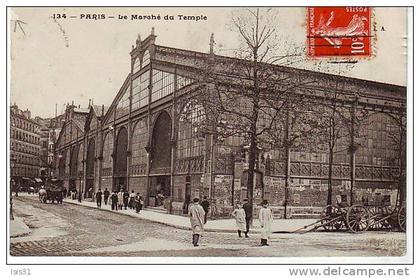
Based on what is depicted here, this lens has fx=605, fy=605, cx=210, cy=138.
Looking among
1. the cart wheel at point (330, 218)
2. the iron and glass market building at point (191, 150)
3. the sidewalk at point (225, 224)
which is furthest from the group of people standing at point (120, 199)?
the cart wheel at point (330, 218)

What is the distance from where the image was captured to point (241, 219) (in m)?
7.78

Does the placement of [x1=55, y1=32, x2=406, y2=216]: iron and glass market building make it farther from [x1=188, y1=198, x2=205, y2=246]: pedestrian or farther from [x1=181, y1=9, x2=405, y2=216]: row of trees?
[x1=188, y1=198, x2=205, y2=246]: pedestrian

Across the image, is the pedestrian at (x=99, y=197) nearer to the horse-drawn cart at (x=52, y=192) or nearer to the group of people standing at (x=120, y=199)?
the group of people standing at (x=120, y=199)

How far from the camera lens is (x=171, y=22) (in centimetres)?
748

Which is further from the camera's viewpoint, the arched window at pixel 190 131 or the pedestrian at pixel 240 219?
the arched window at pixel 190 131

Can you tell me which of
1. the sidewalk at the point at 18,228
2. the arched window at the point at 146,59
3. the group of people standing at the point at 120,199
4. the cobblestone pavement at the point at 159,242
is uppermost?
the arched window at the point at 146,59

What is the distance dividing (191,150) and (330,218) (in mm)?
2074

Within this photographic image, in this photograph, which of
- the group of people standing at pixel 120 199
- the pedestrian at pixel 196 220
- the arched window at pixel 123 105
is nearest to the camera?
the pedestrian at pixel 196 220

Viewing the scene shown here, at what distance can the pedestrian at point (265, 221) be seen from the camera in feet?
Result: 24.8

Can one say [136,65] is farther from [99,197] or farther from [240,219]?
[240,219]

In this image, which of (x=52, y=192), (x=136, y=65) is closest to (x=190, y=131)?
(x=136, y=65)

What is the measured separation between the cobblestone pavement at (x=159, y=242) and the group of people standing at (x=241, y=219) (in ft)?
0.34

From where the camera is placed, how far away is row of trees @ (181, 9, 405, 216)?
7.96 m
